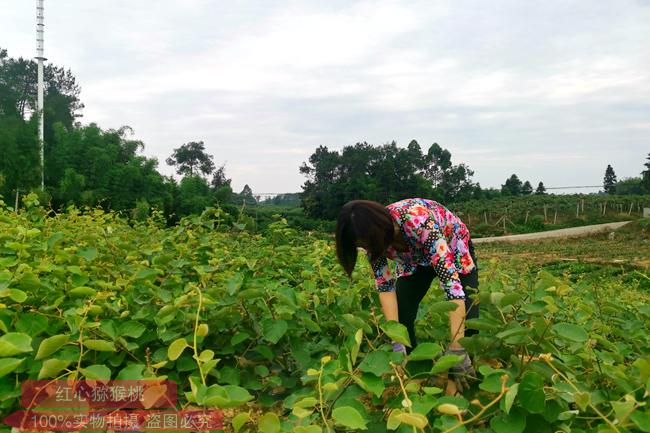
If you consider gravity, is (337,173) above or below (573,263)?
above

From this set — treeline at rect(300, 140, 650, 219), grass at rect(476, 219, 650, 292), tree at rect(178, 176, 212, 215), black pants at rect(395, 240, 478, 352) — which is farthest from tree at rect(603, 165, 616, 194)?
black pants at rect(395, 240, 478, 352)

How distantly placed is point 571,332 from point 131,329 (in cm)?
111

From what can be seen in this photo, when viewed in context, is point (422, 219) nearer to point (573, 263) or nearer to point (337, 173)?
point (573, 263)

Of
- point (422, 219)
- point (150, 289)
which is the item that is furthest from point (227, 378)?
point (422, 219)

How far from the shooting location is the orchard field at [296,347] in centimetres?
108

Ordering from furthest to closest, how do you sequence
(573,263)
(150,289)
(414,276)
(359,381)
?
(573,263) < (414,276) < (150,289) < (359,381)

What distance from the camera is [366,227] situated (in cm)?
176

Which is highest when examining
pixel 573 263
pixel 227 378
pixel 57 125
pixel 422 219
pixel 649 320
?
pixel 57 125

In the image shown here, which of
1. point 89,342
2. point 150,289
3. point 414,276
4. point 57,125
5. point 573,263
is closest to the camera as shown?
point 89,342

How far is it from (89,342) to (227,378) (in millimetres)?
417

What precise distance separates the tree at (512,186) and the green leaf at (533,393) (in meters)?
42.8

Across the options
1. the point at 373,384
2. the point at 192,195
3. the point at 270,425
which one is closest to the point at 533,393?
the point at 373,384

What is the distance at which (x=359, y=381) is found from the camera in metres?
1.12

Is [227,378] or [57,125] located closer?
[227,378]
